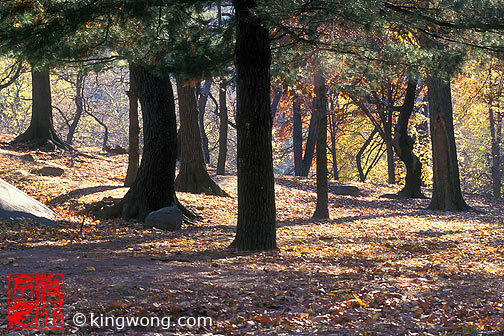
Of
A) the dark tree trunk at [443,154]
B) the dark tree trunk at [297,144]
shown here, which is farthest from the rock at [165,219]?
the dark tree trunk at [297,144]

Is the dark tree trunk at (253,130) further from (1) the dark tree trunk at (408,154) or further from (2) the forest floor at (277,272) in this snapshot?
(1) the dark tree trunk at (408,154)

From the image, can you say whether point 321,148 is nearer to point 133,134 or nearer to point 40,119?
point 133,134

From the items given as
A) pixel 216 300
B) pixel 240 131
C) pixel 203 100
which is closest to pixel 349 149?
pixel 203 100

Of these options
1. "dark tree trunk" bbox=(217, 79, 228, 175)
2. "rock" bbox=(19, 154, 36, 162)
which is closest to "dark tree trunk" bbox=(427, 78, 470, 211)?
"dark tree trunk" bbox=(217, 79, 228, 175)

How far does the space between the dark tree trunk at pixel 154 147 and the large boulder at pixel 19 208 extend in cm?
170

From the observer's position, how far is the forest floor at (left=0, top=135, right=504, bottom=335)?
5539 mm

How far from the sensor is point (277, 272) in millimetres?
7637

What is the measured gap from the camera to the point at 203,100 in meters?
30.9

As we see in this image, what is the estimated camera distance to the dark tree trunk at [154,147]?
40.4 ft

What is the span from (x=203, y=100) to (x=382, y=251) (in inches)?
866

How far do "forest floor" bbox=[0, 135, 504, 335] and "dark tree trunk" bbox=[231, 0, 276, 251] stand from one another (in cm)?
60

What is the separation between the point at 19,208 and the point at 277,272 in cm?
582

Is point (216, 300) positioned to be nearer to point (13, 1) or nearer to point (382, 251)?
point (382, 251)

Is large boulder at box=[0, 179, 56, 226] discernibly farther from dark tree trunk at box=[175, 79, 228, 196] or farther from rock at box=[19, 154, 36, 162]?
rock at box=[19, 154, 36, 162]
